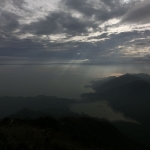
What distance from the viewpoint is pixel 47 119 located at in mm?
45719

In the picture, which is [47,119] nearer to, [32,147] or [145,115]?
[32,147]

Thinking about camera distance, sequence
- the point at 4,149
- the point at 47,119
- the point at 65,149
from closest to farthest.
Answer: the point at 4,149, the point at 65,149, the point at 47,119

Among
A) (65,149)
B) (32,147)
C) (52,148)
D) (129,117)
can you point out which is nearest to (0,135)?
(32,147)

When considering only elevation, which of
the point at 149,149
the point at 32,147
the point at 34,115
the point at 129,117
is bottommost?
the point at 129,117

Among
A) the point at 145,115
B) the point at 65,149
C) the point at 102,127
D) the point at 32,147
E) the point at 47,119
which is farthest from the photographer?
the point at 145,115

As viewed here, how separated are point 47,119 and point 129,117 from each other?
182 meters

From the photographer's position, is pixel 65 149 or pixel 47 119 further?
pixel 47 119

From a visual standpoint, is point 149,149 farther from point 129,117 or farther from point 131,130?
point 129,117

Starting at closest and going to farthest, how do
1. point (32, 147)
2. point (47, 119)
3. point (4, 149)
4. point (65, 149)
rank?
point (4, 149), point (32, 147), point (65, 149), point (47, 119)

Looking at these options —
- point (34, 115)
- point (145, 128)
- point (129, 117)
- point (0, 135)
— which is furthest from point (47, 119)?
point (129, 117)

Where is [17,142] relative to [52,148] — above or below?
above

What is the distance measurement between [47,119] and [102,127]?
3335 cm

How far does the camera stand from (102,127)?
6731cm

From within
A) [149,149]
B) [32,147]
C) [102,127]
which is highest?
[32,147]
